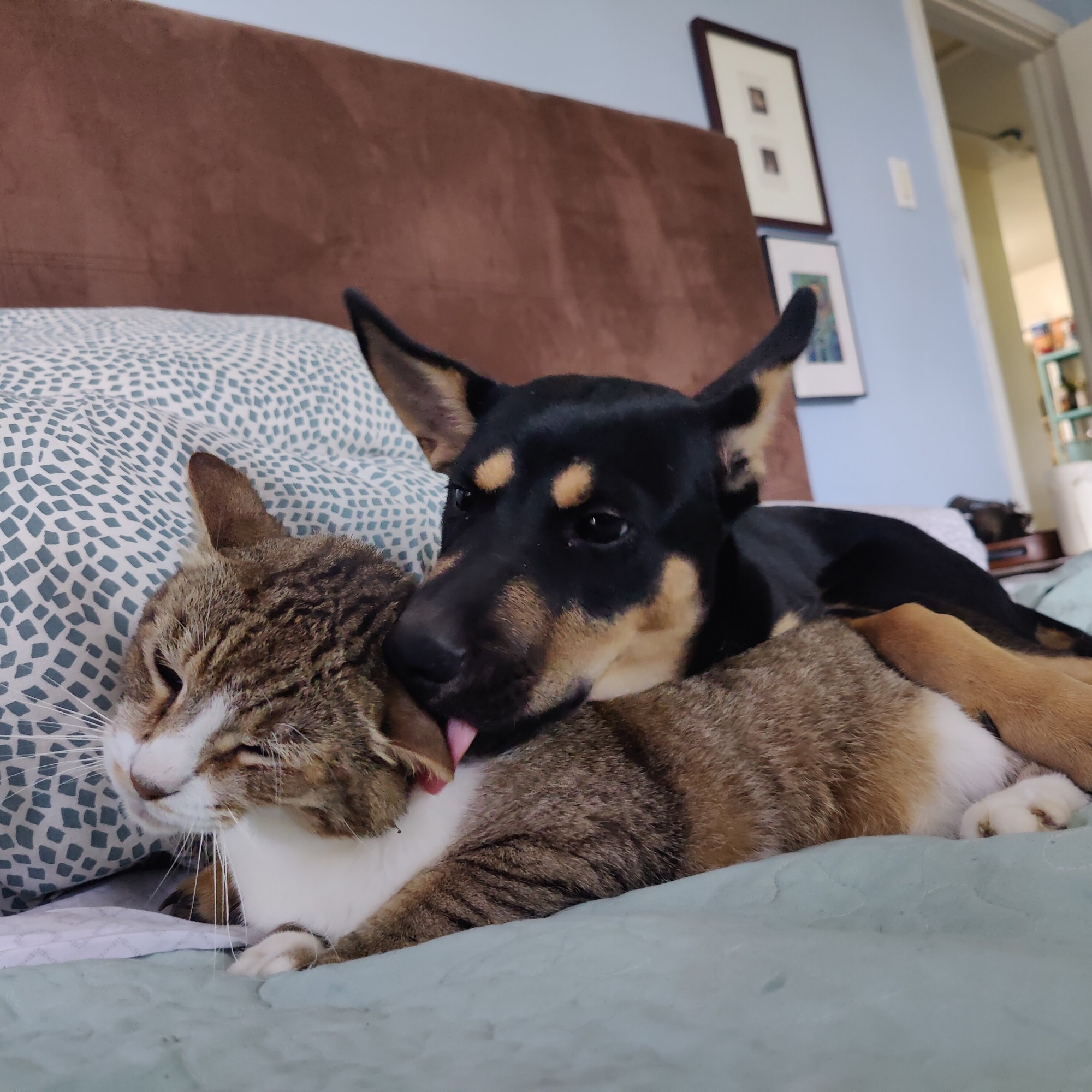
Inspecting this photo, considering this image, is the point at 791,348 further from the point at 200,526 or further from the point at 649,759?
the point at 200,526

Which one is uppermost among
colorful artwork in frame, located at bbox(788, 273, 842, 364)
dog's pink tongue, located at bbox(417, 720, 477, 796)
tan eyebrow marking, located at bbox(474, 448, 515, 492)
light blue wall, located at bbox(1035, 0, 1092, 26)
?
light blue wall, located at bbox(1035, 0, 1092, 26)

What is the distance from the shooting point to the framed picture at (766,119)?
257cm

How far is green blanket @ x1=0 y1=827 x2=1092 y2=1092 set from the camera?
0.29m

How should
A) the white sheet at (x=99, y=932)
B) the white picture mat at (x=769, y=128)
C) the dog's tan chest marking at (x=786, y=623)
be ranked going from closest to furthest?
the white sheet at (x=99, y=932), the dog's tan chest marking at (x=786, y=623), the white picture mat at (x=769, y=128)

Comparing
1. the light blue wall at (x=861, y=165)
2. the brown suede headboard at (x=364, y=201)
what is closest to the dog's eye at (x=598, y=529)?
the brown suede headboard at (x=364, y=201)

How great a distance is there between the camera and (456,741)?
2.15 feet

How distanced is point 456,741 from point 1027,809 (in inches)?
17.7

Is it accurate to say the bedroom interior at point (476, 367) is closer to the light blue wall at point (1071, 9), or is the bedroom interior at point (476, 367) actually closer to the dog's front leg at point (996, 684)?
the light blue wall at point (1071, 9)

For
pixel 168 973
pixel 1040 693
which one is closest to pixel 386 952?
pixel 168 973

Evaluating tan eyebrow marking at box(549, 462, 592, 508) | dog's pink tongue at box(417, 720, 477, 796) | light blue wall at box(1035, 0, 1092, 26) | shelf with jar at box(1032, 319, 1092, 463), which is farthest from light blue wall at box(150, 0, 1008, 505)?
shelf with jar at box(1032, 319, 1092, 463)

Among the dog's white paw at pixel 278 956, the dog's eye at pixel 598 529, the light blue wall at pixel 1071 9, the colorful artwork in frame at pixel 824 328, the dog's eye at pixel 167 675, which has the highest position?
the light blue wall at pixel 1071 9

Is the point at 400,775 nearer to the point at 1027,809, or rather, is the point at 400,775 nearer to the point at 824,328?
the point at 1027,809

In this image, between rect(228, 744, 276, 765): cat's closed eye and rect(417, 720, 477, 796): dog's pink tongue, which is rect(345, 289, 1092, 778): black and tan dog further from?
rect(228, 744, 276, 765): cat's closed eye

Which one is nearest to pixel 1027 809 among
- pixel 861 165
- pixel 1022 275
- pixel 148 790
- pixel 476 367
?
pixel 148 790
